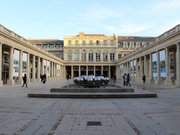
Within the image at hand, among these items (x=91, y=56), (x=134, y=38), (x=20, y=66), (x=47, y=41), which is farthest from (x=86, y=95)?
(x=134, y=38)

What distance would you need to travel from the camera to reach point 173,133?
7004 millimetres

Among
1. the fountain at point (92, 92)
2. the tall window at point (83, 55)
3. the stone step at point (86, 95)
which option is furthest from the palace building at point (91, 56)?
the stone step at point (86, 95)

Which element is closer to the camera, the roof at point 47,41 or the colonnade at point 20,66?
the colonnade at point 20,66

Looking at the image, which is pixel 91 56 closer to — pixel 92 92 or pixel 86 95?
pixel 92 92

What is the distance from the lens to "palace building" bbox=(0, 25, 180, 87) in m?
37.9

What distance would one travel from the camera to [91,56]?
10738cm

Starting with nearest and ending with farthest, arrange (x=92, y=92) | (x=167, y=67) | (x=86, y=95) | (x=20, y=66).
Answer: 1. (x=86, y=95)
2. (x=92, y=92)
3. (x=167, y=67)
4. (x=20, y=66)

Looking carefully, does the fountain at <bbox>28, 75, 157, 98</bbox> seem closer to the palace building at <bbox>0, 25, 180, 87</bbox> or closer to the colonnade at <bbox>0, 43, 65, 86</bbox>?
the palace building at <bbox>0, 25, 180, 87</bbox>

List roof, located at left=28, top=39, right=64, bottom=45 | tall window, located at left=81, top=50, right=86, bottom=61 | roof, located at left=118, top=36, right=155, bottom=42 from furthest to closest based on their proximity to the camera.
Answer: roof, located at left=118, top=36, right=155, bottom=42
roof, located at left=28, top=39, right=64, bottom=45
tall window, located at left=81, top=50, right=86, bottom=61

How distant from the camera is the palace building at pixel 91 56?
124 ft

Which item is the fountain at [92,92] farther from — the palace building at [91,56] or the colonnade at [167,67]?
the palace building at [91,56]

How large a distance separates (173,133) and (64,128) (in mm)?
3147

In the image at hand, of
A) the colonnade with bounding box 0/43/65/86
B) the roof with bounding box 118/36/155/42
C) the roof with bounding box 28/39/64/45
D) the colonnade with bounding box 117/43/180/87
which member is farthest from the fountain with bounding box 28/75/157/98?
the roof with bounding box 118/36/155/42

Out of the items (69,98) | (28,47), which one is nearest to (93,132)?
(69,98)
